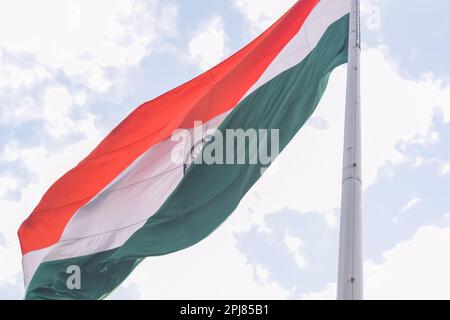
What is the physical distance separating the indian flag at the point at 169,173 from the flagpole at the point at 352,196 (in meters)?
0.96

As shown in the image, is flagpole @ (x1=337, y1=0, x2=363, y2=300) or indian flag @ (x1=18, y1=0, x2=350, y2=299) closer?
flagpole @ (x1=337, y1=0, x2=363, y2=300)

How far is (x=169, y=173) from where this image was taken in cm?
1052

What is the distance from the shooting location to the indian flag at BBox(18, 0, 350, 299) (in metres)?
9.45

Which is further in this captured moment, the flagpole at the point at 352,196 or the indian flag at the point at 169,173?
the indian flag at the point at 169,173

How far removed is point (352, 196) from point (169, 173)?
4.02 m

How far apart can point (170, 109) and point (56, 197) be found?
2.25 metres

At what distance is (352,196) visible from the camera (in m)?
7.04

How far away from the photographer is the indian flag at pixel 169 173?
945cm

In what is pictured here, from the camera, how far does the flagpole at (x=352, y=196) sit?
6336mm

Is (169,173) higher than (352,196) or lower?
higher

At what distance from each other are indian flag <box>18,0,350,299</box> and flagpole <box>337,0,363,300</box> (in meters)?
0.96

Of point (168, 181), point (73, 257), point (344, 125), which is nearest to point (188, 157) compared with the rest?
point (168, 181)

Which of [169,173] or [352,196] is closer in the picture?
[352,196]
